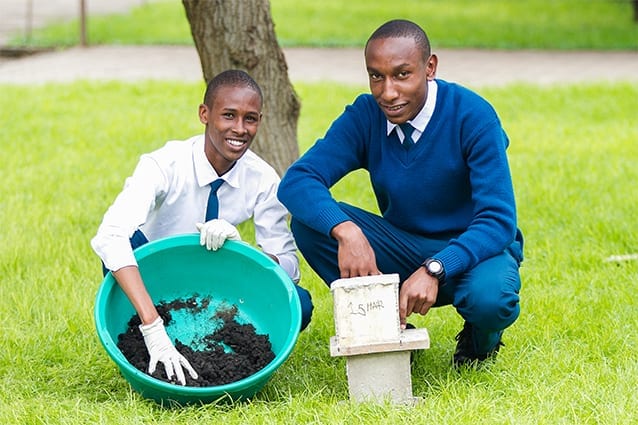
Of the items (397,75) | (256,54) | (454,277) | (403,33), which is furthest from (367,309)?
(256,54)

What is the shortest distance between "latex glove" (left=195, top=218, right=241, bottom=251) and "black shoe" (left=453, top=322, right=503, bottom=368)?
84 cm

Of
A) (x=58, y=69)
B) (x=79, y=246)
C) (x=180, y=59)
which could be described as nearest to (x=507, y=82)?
(x=180, y=59)

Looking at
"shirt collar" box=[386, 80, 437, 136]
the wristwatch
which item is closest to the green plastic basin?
the wristwatch

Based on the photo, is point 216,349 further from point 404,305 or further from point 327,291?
point 327,291

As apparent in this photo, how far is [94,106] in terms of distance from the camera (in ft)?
27.5

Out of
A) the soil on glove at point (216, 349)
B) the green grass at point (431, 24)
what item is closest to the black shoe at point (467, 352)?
the soil on glove at point (216, 349)

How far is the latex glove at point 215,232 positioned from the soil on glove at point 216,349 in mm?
353

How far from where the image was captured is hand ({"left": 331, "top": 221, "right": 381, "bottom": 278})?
3410 millimetres

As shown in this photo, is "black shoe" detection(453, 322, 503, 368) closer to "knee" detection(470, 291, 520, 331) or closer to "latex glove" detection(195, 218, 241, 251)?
"knee" detection(470, 291, 520, 331)

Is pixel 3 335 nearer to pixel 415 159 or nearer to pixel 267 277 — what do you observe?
pixel 267 277

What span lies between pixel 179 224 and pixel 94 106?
484 cm

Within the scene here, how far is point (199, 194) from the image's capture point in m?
3.72

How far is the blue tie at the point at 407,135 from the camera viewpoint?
11.6 ft

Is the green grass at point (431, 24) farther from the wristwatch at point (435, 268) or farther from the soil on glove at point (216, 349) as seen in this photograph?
the wristwatch at point (435, 268)
